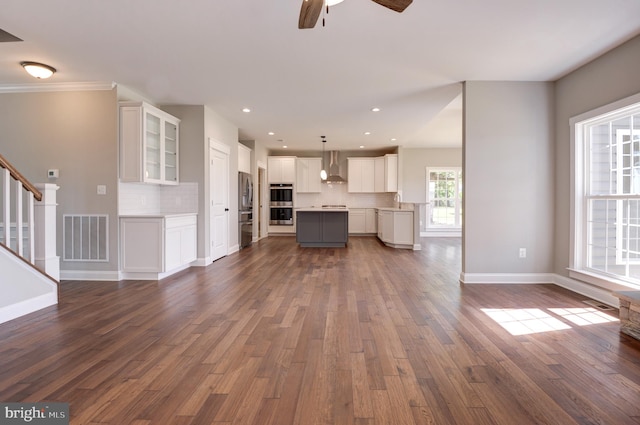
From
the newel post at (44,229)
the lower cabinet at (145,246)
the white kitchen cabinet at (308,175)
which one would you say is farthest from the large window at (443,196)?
the newel post at (44,229)

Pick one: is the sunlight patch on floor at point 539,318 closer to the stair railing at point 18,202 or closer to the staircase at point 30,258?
the staircase at point 30,258

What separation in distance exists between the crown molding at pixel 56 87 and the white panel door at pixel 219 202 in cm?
184

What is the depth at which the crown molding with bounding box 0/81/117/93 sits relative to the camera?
4.55 m

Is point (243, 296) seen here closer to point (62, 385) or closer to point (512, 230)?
point (62, 385)

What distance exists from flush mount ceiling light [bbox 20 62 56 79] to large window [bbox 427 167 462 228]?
9505 millimetres

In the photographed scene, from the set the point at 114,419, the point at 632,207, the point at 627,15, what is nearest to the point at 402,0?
the point at 627,15

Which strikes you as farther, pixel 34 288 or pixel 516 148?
pixel 516 148

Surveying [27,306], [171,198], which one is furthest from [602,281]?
[171,198]

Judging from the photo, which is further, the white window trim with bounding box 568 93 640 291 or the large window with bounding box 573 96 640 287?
the white window trim with bounding box 568 93 640 291

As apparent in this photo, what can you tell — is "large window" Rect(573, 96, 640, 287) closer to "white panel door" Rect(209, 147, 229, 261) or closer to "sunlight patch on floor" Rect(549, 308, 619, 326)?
"sunlight patch on floor" Rect(549, 308, 619, 326)

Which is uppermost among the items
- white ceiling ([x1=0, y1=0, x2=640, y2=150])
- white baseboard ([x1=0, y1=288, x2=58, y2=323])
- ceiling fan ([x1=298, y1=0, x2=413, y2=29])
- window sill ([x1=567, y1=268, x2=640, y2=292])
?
white ceiling ([x1=0, y1=0, x2=640, y2=150])

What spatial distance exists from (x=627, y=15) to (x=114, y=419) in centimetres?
463

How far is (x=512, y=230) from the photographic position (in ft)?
14.7

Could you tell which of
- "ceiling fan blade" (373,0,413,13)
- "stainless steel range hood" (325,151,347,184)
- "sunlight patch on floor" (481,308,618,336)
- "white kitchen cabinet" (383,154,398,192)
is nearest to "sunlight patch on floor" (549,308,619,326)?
"sunlight patch on floor" (481,308,618,336)
